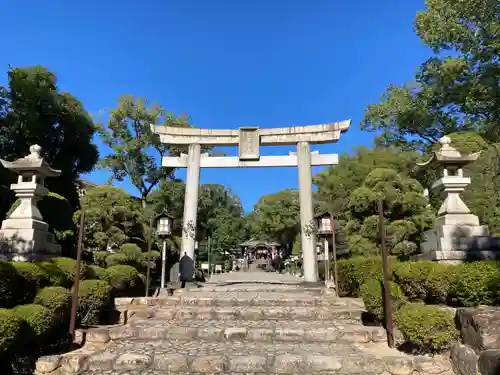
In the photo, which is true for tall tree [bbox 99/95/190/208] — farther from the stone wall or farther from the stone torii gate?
the stone wall

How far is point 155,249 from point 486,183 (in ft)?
44.9

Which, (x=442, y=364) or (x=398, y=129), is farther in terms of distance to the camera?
(x=398, y=129)

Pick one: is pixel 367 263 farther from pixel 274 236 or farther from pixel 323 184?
pixel 274 236

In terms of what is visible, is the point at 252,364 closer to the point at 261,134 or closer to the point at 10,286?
the point at 10,286

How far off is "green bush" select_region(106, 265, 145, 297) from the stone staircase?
0.92m

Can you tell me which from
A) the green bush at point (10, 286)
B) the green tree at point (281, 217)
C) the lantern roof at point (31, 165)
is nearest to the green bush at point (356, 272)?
the green bush at point (10, 286)

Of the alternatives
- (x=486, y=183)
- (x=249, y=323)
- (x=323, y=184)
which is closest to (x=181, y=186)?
(x=323, y=184)

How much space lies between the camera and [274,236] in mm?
42500

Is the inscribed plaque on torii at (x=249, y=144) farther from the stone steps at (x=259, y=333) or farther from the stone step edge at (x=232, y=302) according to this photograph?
the stone steps at (x=259, y=333)

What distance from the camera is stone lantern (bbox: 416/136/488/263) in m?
6.15

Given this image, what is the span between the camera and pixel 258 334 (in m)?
5.68

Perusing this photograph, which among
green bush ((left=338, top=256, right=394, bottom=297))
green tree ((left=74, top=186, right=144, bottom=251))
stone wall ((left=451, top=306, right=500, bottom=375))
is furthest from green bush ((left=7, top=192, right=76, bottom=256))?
stone wall ((left=451, top=306, right=500, bottom=375))

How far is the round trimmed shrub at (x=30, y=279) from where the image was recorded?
16.9ft

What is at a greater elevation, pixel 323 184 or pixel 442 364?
pixel 323 184
